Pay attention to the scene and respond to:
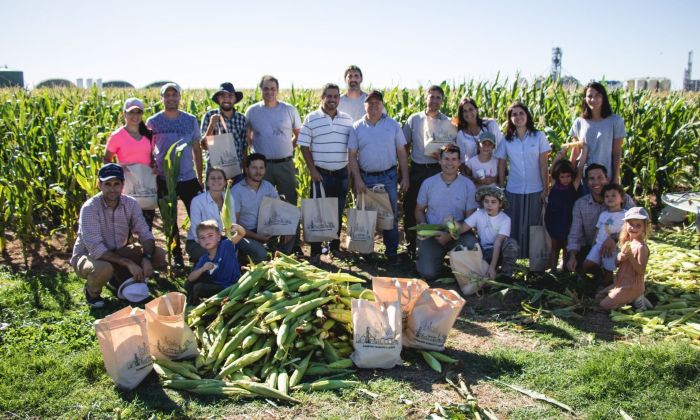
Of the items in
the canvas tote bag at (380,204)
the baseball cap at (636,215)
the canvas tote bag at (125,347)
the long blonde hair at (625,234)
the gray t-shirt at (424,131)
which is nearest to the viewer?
the canvas tote bag at (125,347)

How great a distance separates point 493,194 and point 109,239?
392 cm

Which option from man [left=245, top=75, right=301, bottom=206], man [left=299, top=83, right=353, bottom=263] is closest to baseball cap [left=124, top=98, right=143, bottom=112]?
man [left=245, top=75, right=301, bottom=206]

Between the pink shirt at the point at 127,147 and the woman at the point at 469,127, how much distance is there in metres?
3.45

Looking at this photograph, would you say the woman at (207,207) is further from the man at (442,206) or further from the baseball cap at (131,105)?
the man at (442,206)

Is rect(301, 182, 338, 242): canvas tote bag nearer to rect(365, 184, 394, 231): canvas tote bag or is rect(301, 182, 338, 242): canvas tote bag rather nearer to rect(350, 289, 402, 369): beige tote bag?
rect(365, 184, 394, 231): canvas tote bag

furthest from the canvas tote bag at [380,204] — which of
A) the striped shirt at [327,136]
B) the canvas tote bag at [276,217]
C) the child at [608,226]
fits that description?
the child at [608,226]

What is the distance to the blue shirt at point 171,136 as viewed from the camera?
6715 millimetres

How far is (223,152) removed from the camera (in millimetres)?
6672

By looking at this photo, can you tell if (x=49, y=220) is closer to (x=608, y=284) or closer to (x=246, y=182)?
(x=246, y=182)

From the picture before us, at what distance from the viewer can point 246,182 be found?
21.9ft

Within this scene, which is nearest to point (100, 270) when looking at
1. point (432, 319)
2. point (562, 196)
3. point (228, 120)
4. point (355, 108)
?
point (228, 120)

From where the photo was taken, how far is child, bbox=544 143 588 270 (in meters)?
6.48

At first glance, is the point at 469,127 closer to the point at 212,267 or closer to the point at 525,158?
the point at 525,158

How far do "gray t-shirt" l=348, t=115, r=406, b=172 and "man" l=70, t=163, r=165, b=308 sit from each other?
2.47 meters
